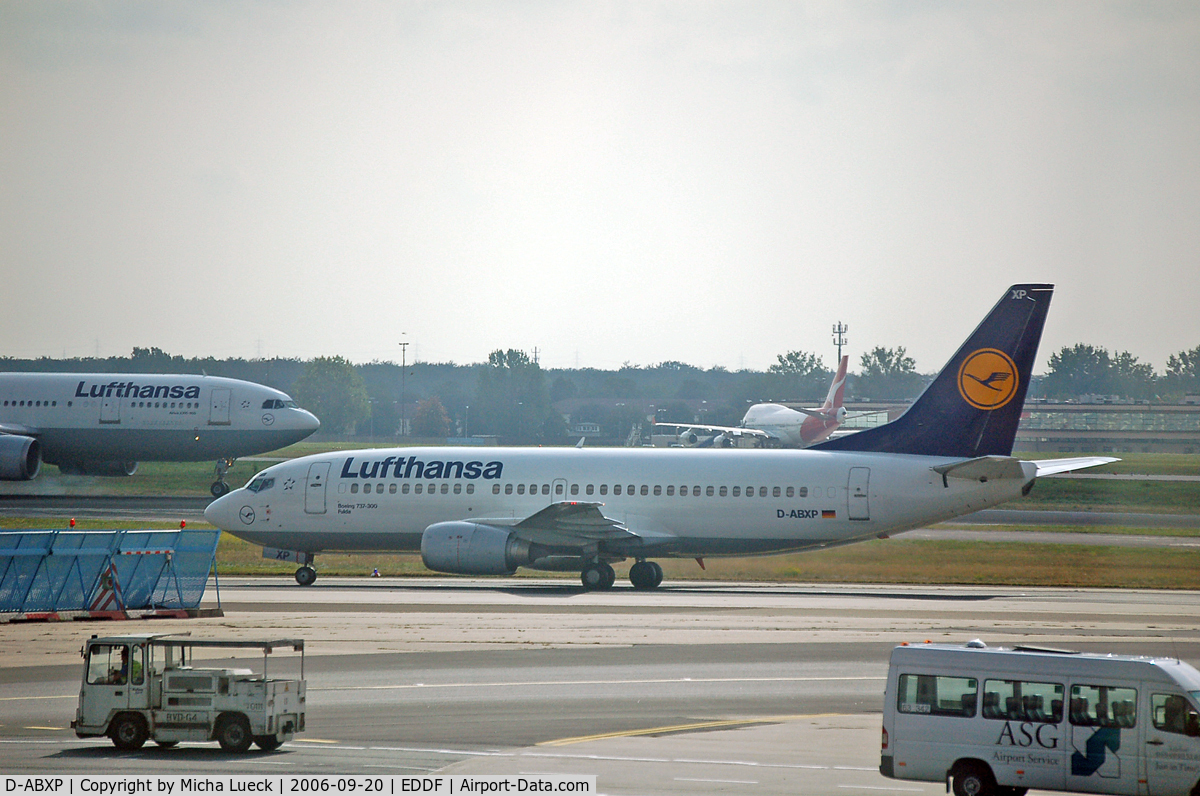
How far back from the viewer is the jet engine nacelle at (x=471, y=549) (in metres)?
38.5

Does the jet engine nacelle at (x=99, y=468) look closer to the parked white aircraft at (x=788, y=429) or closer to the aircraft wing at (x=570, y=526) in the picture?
the aircraft wing at (x=570, y=526)

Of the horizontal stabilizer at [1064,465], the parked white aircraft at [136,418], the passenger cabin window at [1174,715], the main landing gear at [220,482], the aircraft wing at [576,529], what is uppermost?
the parked white aircraft at [136,418]

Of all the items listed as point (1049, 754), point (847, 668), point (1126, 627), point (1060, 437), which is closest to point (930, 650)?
point (1049, 754)

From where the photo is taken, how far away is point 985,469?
36250mm

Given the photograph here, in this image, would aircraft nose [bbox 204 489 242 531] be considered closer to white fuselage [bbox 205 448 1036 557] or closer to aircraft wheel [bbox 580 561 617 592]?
white fuselage [bbox 205 448 1036 557]

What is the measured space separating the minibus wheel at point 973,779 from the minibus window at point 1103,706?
1196 millimetres

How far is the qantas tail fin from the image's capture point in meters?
37.4

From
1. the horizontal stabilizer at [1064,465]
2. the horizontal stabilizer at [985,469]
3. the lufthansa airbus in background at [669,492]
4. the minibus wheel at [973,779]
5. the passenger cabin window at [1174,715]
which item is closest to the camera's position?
the passenger cabin window at [1174,715]

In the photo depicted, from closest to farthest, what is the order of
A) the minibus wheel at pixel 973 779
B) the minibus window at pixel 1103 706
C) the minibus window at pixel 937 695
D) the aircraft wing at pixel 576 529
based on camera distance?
the minibus window at pixel 1103 706, the minibus wheel at pixel 973 779, the minibus window at pixel 937 695, the aircraft wing at pixel 576 529

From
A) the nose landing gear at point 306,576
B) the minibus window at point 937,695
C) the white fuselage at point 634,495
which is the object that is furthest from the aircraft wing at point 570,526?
the minibus window at point 937,695

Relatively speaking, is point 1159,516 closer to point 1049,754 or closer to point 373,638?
point 373,638

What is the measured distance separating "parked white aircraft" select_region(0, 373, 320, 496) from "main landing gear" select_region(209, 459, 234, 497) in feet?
0.30

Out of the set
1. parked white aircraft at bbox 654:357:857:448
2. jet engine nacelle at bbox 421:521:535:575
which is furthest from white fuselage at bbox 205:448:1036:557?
parked white aircraft at bbox 654:357:857:448

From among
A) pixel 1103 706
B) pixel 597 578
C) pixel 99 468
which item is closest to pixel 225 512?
pixel 597 578
